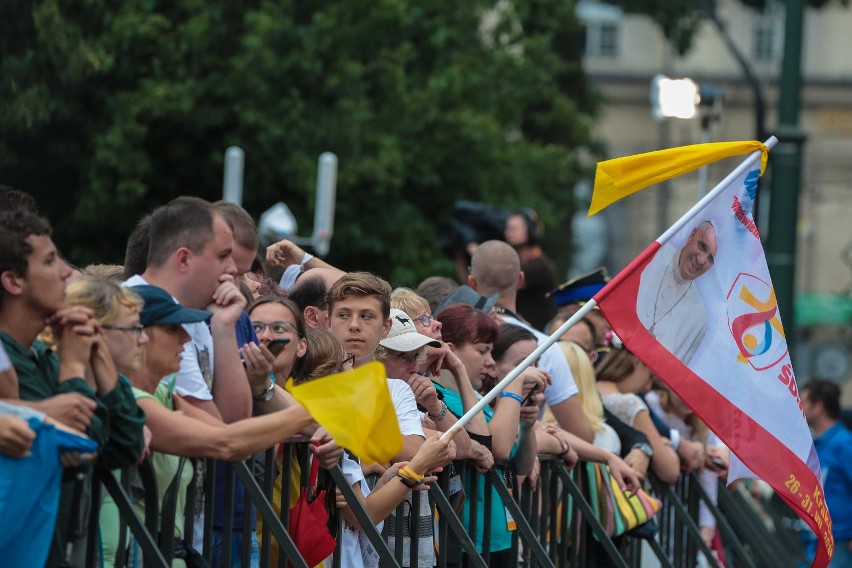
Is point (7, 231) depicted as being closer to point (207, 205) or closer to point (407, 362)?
point (207, 205)

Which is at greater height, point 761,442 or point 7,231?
point 7,231

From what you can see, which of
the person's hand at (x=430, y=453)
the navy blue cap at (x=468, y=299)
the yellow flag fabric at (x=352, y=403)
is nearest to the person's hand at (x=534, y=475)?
the navy blue cap at (x=468, y=299)

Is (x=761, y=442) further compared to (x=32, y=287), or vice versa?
(x=761, y=442)

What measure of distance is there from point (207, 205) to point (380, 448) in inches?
51.2

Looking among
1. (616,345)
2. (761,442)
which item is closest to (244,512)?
(761,442)

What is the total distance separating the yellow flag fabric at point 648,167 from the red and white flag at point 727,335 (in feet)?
0.43

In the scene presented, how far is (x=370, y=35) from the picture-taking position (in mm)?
17734

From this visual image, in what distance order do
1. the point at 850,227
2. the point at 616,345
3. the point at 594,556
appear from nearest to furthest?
the point at 594,556 → the point at 616,345 → the point at 850,227

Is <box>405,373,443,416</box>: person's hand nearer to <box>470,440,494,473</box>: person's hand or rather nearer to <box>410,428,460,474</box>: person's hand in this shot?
<box>470,440,494,473</box>: person's hand

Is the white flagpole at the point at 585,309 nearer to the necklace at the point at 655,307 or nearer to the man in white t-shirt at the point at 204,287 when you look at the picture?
the necklace at the point at 655,307

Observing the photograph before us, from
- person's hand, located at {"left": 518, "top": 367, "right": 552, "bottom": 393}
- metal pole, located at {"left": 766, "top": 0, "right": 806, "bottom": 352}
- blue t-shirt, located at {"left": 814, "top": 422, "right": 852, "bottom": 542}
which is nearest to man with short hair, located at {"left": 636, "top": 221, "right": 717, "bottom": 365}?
person's hand, located at {"left": 518, "top": 367, "right": 552, "bottom": 393}

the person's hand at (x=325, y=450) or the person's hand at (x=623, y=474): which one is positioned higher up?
the person's hand at (x=325, y=450)

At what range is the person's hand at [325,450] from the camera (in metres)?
5.24

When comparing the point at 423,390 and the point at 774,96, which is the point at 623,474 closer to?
the point at 423,390
